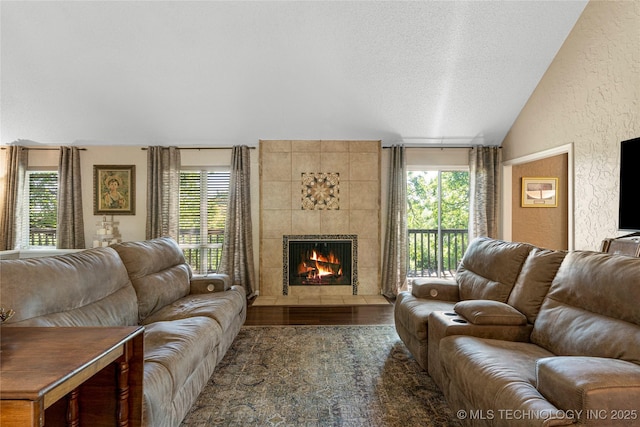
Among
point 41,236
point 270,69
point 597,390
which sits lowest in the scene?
point 597,390

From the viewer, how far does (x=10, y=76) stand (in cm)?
414

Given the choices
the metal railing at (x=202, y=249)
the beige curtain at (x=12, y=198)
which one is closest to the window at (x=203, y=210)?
the metal railing at (x=202, y=249)

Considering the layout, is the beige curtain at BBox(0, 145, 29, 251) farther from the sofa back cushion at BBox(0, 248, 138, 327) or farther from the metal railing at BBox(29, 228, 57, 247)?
the sofa back cushion at BBox(0, 248, 138, 327)

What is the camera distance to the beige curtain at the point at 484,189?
5188mm

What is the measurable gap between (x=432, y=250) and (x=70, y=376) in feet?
17.2

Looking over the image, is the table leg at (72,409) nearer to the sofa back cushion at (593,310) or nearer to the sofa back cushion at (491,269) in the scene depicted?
the sofa back cushion at (593,310)

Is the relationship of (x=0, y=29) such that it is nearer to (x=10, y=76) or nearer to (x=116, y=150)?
(x=10, y=76)

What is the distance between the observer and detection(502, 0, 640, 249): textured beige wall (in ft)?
9.96

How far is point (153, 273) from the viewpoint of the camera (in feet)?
9.77

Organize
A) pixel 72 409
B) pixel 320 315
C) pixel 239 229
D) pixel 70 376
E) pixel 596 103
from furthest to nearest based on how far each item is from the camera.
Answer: pixel 239 229 < pixel 320 315 < pixel 596 103 < pixel 72 409 < pixel 70 376

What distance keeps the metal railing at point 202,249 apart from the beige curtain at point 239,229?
290 mm

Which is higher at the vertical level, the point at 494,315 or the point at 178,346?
the point at 494,315

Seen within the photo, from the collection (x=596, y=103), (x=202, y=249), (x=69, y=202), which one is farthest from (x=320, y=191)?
(x=69, y=202)

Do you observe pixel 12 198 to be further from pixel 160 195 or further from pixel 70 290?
pixel 70 290
